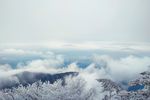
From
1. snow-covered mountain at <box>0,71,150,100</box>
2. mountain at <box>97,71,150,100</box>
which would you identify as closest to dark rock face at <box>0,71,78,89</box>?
snow-covered mountain at <box>0,71,150,100</box>

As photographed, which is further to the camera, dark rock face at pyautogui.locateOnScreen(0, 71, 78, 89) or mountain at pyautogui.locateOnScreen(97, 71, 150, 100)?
dark rock face at pyautogui.locateOnScreen(0, 71, 78, 89)

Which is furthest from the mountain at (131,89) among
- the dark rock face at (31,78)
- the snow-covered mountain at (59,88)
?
the dark rock face at (31,78)

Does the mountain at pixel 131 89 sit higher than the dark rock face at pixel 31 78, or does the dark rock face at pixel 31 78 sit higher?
the dark rock face at pixel 31 78

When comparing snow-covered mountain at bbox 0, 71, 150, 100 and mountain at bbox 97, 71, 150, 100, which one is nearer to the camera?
mountain at bbox 97, 71, 150, 100

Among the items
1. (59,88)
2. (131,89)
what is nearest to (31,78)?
(59,88)

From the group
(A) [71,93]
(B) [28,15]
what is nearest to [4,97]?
(A) [71,93]

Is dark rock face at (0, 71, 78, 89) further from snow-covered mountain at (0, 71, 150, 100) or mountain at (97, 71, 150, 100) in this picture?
mountain at (97, 71, 150, 100)

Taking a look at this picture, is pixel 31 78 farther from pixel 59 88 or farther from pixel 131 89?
pixel 131 89

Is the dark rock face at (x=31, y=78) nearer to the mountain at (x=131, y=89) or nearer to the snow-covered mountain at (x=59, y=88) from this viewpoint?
the snow-covered mountain at (x=59, y=88)

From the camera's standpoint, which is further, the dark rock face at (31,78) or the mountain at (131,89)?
the dark rock face at (31,78)

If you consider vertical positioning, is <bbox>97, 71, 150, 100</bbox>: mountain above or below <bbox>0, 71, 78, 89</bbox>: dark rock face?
below
